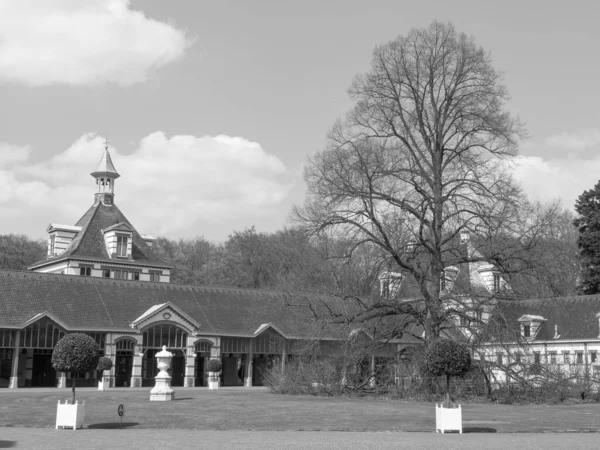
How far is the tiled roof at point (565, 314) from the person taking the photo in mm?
54375

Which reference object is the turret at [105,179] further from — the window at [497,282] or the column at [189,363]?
the window at [497,282]

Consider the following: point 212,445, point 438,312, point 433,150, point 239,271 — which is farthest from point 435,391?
point 239,271

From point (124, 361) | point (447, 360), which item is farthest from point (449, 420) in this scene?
point (124, 361)

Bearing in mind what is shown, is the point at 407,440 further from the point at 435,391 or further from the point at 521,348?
the point at 521,348

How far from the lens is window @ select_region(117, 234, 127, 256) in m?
64.9

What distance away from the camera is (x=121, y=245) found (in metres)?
65.2

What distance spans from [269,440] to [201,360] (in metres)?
33.9

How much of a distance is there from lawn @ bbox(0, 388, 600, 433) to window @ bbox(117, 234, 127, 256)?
102 feet

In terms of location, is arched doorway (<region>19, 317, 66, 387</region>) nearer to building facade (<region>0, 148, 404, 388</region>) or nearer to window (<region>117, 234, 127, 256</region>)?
building facade (<region>0, 148, 404, 388</region>)

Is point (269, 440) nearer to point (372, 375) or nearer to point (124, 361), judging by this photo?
point (372, 375)

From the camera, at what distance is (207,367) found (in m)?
51.2

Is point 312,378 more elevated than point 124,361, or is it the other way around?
point 124,361

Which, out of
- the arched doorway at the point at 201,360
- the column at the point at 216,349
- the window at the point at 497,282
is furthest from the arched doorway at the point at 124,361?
the window at the point at 497,282

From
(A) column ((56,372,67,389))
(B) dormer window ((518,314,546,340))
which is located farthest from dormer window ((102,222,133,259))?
(B) dormer window ((518,314,546,340))
